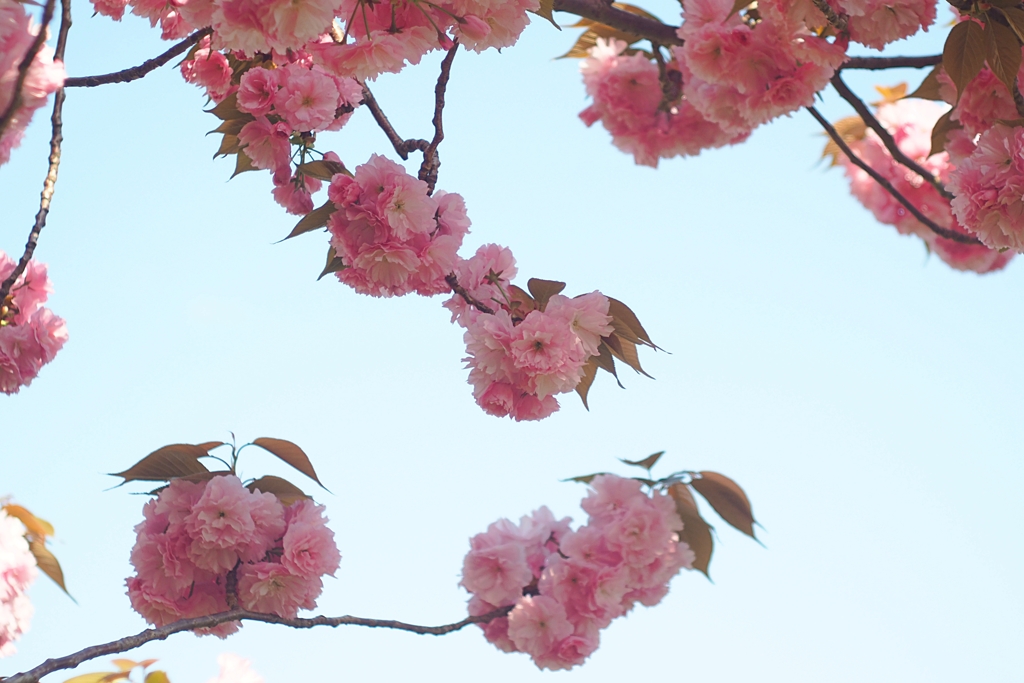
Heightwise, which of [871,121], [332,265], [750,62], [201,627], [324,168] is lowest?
[201,627]

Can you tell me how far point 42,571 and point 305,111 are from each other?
45.7 inches

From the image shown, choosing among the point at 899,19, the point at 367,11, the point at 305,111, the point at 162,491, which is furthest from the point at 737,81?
the point at 162,491

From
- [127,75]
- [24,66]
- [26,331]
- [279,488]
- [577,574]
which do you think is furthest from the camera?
[577,574]

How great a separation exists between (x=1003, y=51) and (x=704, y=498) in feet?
3.92

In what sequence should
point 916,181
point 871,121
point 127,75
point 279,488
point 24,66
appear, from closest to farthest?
point 24,66 → point 127,75 → point 279,488 → point 871,121 → point 916,181

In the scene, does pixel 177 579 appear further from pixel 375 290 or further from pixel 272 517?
pixel 375 290

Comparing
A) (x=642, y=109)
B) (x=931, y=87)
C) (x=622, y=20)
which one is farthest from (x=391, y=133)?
(x=642, y=109)

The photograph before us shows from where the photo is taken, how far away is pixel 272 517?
1311mm

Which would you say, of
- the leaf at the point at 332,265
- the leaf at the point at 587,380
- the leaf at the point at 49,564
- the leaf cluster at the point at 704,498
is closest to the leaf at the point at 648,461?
the leaf cluster at the point at 704,498

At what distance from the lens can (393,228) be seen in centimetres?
118

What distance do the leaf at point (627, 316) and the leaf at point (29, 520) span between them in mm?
1466

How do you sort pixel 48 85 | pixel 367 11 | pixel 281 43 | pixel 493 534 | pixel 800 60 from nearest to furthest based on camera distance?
pixel 48 85 < pixel 281 43 < pixel 367 11 < pixel 800 60 < pixel 493 534

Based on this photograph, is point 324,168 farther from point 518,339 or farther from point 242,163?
point 518,339

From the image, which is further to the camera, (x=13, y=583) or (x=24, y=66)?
(x=13, y=583)
